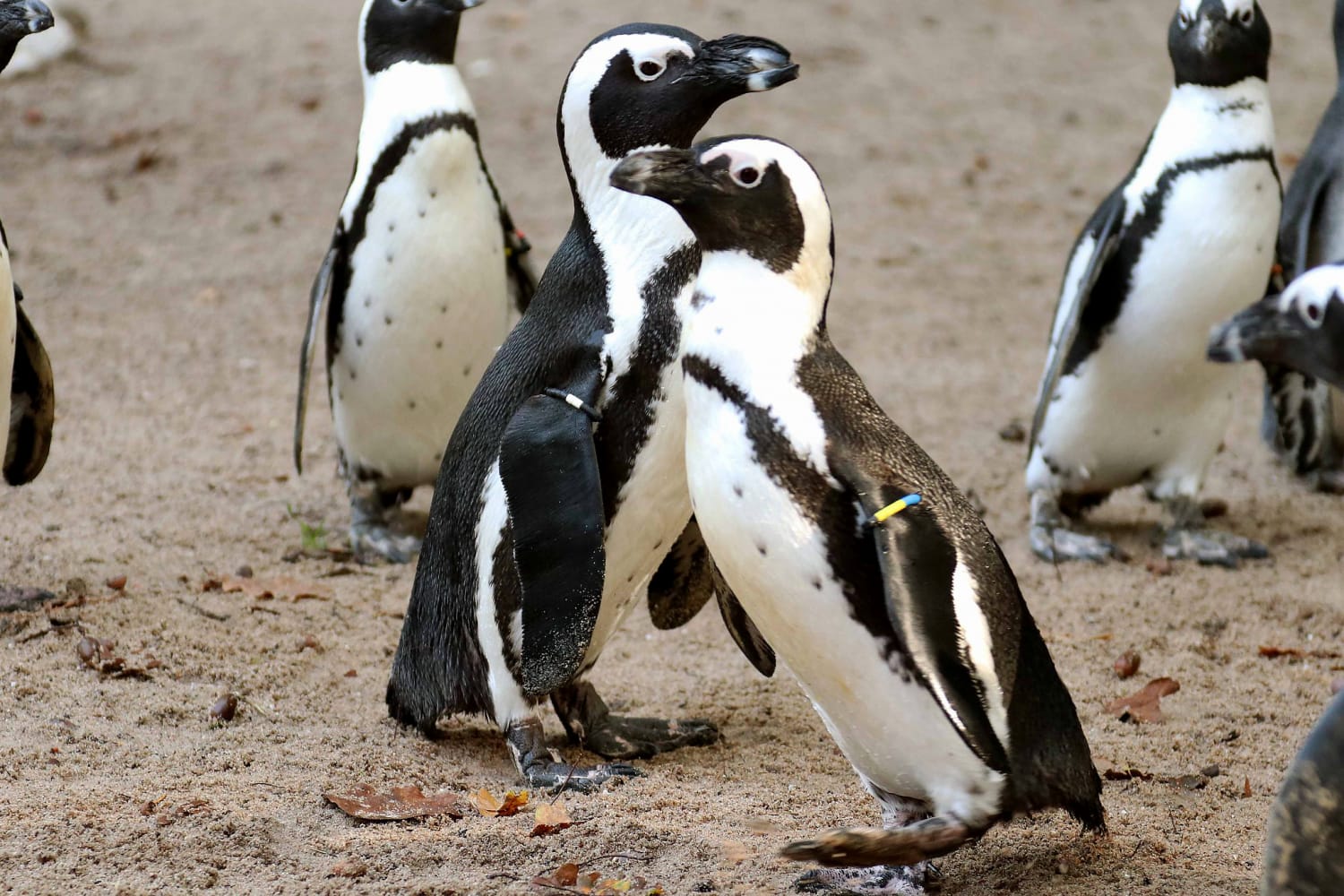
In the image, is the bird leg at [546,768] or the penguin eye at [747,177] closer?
the penguin eye at [747,177]

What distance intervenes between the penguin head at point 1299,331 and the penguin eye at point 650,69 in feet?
3.89

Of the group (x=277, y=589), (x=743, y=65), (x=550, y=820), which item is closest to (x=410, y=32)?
(x=277, y=589)

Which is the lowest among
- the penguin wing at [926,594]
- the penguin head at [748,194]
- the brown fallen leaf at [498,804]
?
the brown fallen leaf at [498,804]

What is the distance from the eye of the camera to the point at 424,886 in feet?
8.23

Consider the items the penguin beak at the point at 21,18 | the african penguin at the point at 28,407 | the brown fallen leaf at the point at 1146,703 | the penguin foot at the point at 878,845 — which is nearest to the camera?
the penguin foot at the point at 878,845

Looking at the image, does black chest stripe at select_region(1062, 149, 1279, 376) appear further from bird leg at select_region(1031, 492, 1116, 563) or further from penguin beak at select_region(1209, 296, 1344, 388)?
penguin beak at select_region(1209, 296, 1344, 388)

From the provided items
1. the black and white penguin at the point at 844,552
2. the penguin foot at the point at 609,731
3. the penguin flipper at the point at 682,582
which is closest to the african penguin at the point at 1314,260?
the penguin flipper at the point at 682,582

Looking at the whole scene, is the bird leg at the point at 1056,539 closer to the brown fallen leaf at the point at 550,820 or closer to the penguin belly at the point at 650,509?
the penguin belly at the point at 650,509

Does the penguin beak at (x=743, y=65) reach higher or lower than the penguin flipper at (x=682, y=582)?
higher

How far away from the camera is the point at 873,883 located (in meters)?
2.53

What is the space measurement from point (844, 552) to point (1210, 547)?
2.84m

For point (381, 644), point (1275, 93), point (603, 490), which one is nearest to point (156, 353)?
point (381, 644)

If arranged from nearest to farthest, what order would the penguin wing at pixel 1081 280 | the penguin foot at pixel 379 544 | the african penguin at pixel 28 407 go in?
the african penguin at pixel 28 407 → the penguin wing at pixel 1081 280 → the penguin foot at pixel 379 544

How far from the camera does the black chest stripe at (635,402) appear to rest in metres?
2.95
